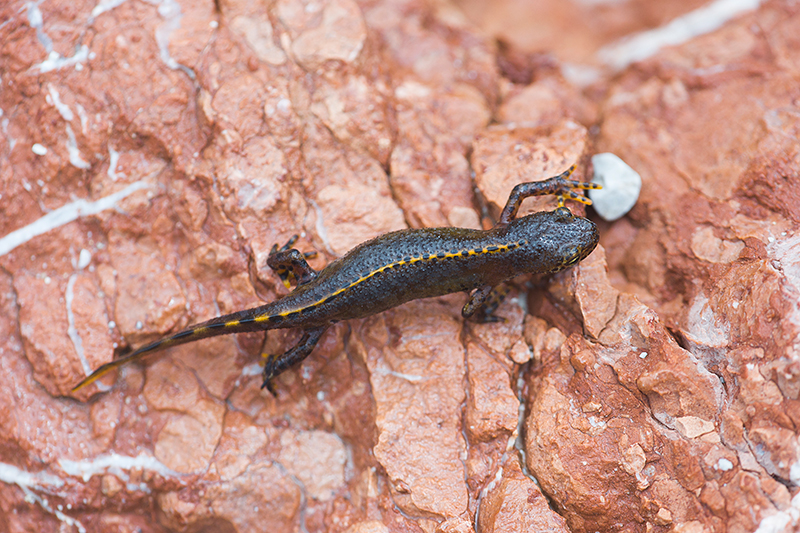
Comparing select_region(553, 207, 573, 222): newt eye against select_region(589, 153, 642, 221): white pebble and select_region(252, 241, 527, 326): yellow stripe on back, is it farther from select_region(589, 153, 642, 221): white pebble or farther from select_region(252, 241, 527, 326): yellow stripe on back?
select_region(589, 153, 642, 221): white pebble

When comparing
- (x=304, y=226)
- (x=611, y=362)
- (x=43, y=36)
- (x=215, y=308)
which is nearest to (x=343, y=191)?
(x=304, y=226)


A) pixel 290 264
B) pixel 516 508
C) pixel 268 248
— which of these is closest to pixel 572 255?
pixel 516 508

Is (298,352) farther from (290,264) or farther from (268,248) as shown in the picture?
(268,248)

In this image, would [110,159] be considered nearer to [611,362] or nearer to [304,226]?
[304,226]

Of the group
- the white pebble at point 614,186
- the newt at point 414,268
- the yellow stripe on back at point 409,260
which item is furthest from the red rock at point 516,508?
the white pebble at point 614,186

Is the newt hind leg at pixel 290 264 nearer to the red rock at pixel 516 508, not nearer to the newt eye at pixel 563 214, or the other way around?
the newt eye at pixel 563 214

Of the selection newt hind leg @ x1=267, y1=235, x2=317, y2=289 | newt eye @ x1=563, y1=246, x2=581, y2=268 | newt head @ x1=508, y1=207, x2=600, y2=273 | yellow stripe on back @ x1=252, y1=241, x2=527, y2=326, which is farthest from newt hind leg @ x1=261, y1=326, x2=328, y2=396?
newt eye @ x1=563, y1=246, x2=581, y2=268
